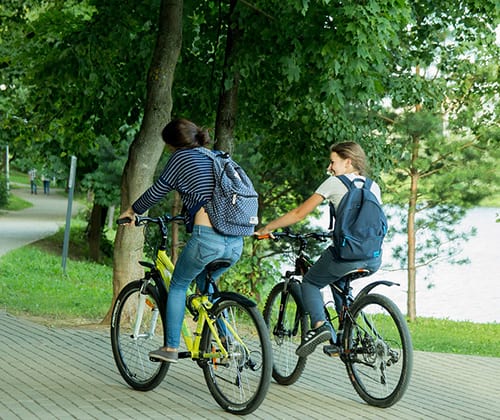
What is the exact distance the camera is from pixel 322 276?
711 cm

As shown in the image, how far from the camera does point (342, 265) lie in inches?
275

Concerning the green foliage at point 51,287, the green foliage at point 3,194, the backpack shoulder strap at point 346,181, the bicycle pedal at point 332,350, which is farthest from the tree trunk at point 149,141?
the green foliage at point 3,194

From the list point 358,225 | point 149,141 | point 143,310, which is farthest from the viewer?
point 149,141

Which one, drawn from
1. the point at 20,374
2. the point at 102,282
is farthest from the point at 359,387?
the point at 102,282

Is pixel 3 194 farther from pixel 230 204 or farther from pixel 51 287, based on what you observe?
pixel 230 204

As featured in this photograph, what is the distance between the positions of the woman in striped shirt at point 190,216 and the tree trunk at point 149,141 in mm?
3797

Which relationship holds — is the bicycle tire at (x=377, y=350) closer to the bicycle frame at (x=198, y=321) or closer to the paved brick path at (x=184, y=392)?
the paved brick path at (x=184, y=392)

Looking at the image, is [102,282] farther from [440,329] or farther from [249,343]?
[249,343]

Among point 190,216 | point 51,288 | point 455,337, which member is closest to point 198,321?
point 190,216

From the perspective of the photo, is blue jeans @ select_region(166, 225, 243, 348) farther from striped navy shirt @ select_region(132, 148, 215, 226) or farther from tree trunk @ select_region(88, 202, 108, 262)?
tree trunk @ select_region(88, 202, 108, 262)

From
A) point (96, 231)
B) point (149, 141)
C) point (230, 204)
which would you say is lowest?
point (230, 204)

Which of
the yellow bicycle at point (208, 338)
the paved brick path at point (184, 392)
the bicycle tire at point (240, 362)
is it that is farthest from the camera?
the paved brick path at point (184, 392)

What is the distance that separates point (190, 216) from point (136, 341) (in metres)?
1.23

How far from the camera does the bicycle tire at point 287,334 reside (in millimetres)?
7586
